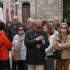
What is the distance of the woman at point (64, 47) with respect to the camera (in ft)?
34.7

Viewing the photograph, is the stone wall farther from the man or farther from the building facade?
the man

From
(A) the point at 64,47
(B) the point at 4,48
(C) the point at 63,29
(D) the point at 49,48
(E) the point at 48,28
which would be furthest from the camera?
(E) the point at 48,28

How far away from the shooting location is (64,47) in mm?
10523

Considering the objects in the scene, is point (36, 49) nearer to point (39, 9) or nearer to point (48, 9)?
point (39, 9)

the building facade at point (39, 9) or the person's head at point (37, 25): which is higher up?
the person's head at point (37, 25)

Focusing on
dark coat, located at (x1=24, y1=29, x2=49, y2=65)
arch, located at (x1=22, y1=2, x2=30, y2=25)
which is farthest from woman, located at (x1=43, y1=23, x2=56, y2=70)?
arch, located at (x1=22, y1=2, x2=30, y2=25)

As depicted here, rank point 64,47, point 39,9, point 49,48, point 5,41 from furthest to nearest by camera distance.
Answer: point 39,9 < point 49,48 < point 5,41 < point 64,47

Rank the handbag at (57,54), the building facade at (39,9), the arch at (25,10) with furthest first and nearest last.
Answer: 1. the arch at (25,10)
2. the building facade at (39,9)
3. the handbag at (57,54)

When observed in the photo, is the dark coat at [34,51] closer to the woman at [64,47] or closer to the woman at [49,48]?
the woman at [64,47]

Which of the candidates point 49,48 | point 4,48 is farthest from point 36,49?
point 49,48

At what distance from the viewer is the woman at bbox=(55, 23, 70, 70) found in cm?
1058

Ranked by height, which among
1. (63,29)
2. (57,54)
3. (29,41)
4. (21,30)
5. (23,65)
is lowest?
(23,65)

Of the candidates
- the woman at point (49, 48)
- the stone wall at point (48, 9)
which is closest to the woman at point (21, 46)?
the woman at point (49, 48)

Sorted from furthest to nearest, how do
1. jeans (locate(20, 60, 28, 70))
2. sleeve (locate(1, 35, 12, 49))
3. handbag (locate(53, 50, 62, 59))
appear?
1. jeans (locate(20, 60, 28, 70))
2. sleeve (locate(1, 35, 12, 49))
3. handbag (locate(53, 50, 62, 59))
